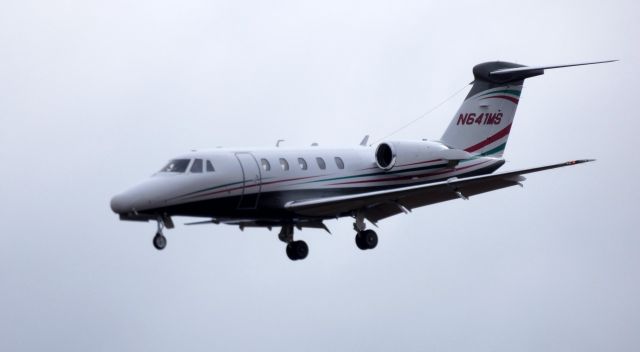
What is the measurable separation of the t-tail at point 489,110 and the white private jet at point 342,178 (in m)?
0.03

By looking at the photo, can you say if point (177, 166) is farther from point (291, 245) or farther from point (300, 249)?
point (300, 249)

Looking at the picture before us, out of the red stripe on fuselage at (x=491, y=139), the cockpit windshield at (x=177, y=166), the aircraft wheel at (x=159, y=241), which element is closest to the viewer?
the aircraft wheel at (x=159, y=241)

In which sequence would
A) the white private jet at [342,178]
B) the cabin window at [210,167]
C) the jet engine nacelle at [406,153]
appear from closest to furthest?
the white private jet at [342,178], the cabin window at [210,167], the jet engine nacelle at [406,153]

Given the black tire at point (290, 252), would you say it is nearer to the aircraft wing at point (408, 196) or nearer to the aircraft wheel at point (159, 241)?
the aircraft wing at point (408, 196)

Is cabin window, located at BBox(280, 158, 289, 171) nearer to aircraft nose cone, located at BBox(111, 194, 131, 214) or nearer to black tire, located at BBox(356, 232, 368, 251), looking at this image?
black tire, located at BBox(356, 232, 368, 251)

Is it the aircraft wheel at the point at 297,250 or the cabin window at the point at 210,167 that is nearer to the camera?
the cabin window at the point at 210,167

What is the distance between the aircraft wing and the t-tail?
4.69 meters

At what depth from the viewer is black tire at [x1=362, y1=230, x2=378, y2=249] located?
40.3 m

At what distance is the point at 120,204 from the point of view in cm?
3569

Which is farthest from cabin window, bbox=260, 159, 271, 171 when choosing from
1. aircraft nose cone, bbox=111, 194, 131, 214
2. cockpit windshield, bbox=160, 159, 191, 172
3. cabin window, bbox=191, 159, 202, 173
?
aircraft nose cone, bbox=111, 194, 131, 214

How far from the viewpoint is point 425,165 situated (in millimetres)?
42250

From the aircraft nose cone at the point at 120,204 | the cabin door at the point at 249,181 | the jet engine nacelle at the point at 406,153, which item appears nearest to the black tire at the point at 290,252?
the cabin door at the point at 249,181

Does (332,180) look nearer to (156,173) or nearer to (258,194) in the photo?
(258,194)

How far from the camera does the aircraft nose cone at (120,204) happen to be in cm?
3569
